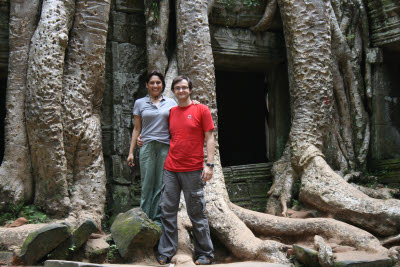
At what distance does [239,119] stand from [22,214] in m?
6.10

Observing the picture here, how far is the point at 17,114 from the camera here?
4.24 meters

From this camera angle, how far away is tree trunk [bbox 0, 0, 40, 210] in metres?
4.14

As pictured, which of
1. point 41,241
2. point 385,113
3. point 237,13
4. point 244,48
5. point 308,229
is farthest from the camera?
point 385,113

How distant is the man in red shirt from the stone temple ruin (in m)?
1.64

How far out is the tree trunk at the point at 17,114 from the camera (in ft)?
13.6

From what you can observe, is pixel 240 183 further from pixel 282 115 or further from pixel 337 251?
pixel 337 251

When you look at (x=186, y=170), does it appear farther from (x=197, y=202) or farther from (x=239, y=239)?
(x=239, y=239)

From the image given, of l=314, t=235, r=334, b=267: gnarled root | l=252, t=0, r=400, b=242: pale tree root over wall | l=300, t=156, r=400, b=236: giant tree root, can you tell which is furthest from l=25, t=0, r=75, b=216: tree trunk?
l=300, t=156, r=400, b=236: giant tree root

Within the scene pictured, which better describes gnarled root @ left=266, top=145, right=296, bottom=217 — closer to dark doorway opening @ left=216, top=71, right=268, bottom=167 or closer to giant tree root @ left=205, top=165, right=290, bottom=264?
giant tree root @ left=205, top=165, right=290, bottom=264

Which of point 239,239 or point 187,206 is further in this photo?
point 239,239

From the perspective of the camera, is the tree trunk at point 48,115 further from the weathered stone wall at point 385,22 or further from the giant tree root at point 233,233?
the weathered stone wall at point 385,22

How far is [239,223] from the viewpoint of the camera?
403 centimetres

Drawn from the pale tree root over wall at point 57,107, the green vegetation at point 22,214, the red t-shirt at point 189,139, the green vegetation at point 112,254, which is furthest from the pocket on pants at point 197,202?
the green vegetation at point 22,214

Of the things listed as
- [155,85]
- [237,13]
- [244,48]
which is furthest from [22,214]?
[237,13]
